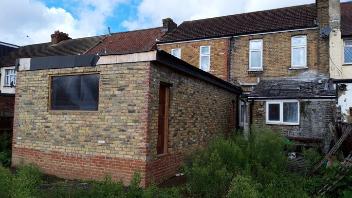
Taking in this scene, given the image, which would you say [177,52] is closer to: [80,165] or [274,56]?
[274,56]

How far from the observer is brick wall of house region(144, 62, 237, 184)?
8.26 meters

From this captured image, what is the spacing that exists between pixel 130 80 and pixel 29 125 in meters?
3.67

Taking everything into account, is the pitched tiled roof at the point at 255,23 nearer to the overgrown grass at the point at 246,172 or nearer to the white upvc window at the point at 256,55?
the white upvc window at the point at 256,55

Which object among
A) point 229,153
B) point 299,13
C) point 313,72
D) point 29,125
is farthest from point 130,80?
point 299,13

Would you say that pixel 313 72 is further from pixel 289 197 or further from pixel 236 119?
pixel 289 197

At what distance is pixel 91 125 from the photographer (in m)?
8.62

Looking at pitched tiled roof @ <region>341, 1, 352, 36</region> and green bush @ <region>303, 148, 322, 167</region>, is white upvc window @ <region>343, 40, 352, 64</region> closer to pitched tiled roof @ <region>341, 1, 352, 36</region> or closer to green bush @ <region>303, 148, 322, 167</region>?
pitched tiled roof @ <region>341, 1, 352, 36</region>

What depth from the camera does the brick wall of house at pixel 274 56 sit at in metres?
17.5

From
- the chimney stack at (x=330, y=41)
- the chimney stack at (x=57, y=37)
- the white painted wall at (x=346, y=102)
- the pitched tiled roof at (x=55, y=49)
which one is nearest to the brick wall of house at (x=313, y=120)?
the white painted wall at (x=346, y=102)

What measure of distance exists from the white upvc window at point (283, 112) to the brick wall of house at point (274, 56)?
261 cm

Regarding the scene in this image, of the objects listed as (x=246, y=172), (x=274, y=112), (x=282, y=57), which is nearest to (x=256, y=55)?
(x=282, y=57)

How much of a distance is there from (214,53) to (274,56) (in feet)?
11.7

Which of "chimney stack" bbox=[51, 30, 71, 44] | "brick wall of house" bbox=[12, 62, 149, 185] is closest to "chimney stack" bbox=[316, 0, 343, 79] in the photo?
"brick wall of house" bbox=[12, 62, 149, 185]

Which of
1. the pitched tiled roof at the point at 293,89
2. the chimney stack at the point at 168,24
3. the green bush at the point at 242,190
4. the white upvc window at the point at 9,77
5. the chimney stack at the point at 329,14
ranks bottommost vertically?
the green bush at the point at 242,190
